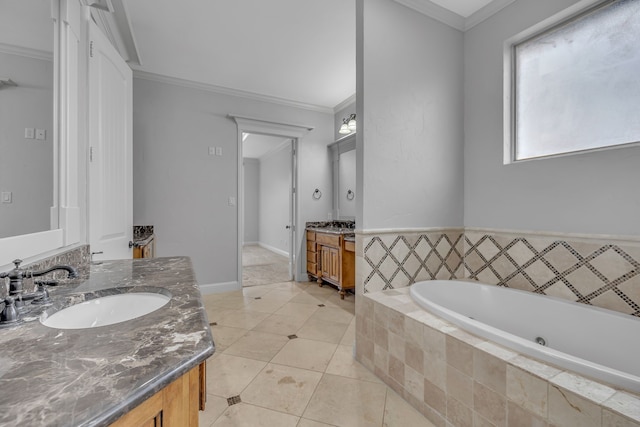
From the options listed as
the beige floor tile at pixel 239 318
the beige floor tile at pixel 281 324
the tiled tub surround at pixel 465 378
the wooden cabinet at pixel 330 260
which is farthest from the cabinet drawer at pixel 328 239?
the tiled tub surround at pixel 465 378

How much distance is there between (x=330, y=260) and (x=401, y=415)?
2.16 m

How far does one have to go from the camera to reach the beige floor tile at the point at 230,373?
5.60ft

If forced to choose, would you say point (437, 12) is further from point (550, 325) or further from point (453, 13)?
point (550, 325)

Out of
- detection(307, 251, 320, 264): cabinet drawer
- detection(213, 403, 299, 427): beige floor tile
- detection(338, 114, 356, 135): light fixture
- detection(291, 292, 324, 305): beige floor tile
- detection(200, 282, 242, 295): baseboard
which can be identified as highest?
detection(338, 114, 356, 135): light fixture

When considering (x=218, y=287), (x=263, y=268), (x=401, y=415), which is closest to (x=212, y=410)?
(x=401, y=415)

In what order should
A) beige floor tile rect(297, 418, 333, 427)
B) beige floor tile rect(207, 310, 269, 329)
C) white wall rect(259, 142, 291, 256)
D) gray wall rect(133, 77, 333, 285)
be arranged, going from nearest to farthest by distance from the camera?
1. beige floor tile rect(297, 418, 333, 427)
2. beige floor tile rect(207, 310, 269, 329)
3. gray wall rect(133, 77, 333, 285)
4. white wall rect(259, 142, 291, 256)

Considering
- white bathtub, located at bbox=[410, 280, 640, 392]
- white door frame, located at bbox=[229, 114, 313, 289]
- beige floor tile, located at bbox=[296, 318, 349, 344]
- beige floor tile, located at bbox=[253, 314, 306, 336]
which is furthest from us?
white door frame, located at bbox=[229, 114, 313, 289]

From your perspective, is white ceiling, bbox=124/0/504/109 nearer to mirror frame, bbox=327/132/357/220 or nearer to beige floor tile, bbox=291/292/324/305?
mirror frame, bbox=327/132/357/220

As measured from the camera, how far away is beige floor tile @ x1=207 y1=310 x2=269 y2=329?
2.63m

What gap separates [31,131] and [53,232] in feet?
1.38

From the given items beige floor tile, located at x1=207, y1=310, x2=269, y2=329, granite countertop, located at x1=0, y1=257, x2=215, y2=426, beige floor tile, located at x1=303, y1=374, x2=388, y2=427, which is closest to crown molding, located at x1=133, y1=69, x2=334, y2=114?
beige floor tile, located at x1=207, y1=310, x2=269, y2=329

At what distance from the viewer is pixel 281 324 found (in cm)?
264

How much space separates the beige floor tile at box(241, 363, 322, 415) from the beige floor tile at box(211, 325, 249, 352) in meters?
0.50

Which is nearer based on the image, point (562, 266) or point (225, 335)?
point (562, 266)
